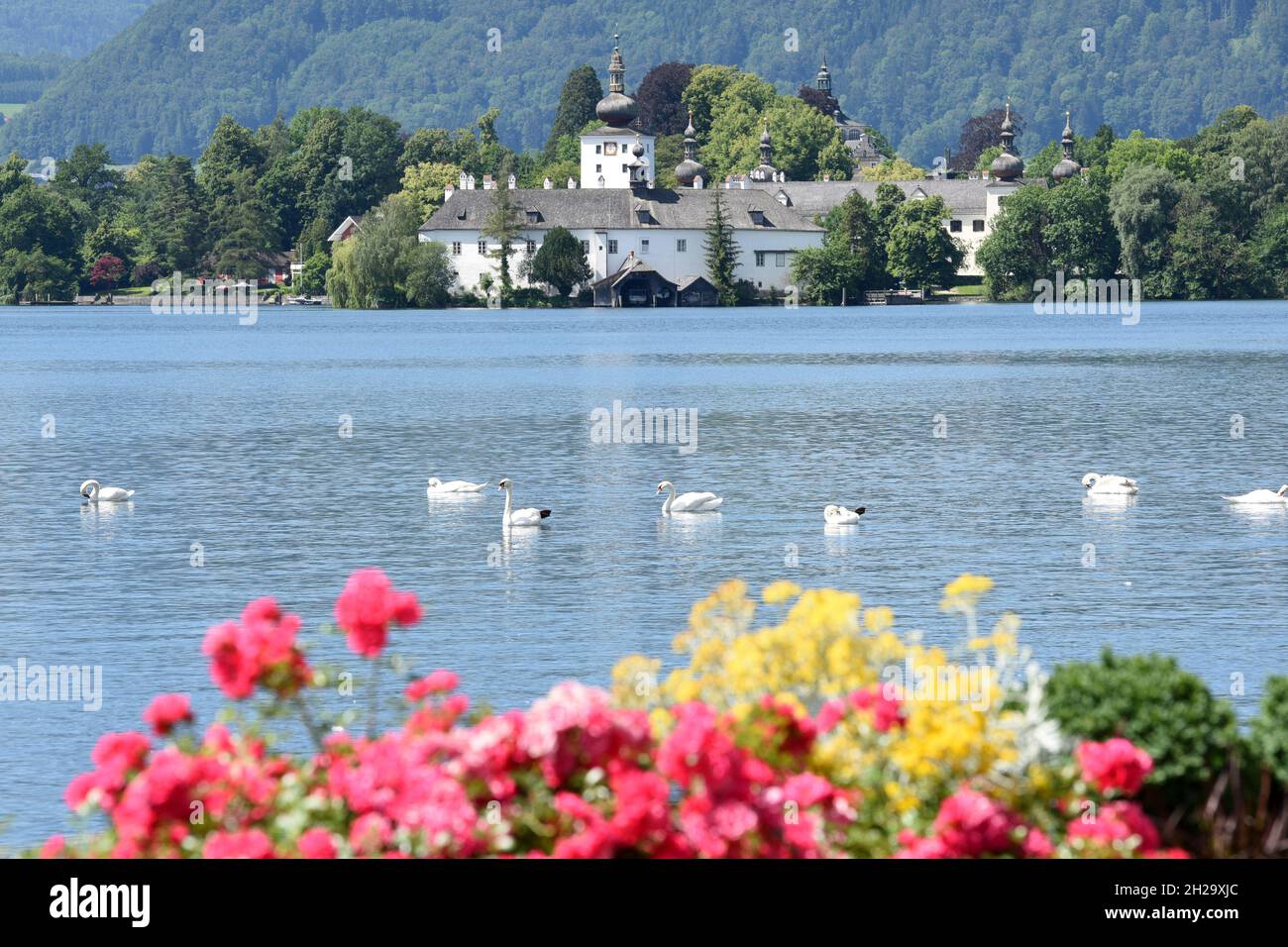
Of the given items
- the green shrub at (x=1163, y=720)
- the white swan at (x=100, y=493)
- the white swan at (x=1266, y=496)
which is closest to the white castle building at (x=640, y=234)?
the white swan at (x=100, y=493)

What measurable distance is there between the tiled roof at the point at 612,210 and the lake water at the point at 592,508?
269ft

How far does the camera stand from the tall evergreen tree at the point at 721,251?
178 m

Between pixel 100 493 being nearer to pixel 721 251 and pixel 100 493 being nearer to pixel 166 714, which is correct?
pixel 166 714

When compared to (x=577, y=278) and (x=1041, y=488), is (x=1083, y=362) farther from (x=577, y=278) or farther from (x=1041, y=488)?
(x=577, y=278)

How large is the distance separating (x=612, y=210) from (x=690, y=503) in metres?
144

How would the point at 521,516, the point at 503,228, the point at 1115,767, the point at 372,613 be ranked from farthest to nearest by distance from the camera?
the point at 503,228 → the point at 521,516 → the point at 372,613 → the point at 1115,767

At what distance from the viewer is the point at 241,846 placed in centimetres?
917

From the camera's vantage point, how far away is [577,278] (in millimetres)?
176750

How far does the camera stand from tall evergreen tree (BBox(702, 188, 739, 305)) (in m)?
178

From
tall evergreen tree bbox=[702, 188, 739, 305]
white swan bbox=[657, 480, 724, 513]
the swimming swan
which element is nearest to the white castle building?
tall evergreen tree bbox=[702, 188, 739, 305]

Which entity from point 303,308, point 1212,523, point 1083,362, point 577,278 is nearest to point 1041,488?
point 1212,523

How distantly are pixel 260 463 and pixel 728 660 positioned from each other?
3939 cm

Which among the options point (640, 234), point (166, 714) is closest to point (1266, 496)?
point (166, 714)
